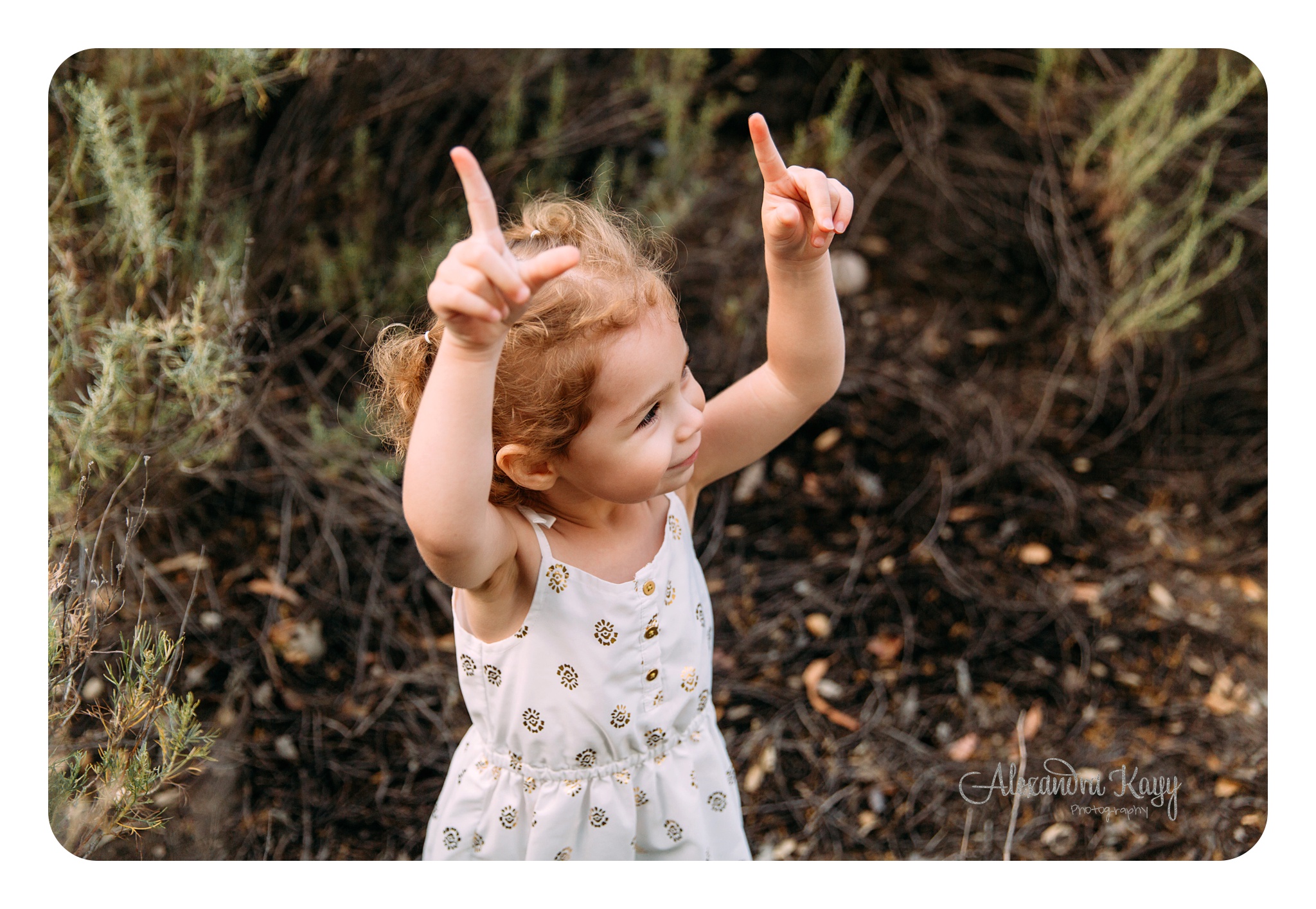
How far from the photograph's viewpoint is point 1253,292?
53.7 inches

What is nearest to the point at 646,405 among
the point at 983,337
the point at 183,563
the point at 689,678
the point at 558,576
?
the point at 558,576

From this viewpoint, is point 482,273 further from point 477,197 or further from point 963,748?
point 963,748

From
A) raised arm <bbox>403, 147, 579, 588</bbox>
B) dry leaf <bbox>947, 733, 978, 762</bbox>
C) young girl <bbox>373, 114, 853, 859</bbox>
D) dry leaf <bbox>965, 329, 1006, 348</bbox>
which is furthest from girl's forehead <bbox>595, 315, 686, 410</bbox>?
dry leaf <bbox>965, 329, 1006, 348</bbox>

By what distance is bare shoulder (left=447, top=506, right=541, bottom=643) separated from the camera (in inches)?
28.2

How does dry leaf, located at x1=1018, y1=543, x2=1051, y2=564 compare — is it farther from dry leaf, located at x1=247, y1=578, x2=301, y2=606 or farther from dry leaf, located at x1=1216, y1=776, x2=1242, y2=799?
dry leaf, located at x1=247, y1=578, x2=301, y2=606

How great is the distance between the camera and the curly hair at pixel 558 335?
26.0 inches

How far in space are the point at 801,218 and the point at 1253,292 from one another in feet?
3.00

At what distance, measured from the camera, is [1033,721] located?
125 centimetres

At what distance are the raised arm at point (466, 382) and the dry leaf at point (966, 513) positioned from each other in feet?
3.07

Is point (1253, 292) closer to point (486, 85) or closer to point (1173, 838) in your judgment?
point (1173, 838)

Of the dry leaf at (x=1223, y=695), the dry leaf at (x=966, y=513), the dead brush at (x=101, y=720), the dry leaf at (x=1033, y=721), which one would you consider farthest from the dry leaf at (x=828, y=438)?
the dead brush at (x=101, y=720)

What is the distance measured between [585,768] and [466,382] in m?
0.36

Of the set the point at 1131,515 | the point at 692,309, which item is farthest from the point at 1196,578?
the point at 692,309
